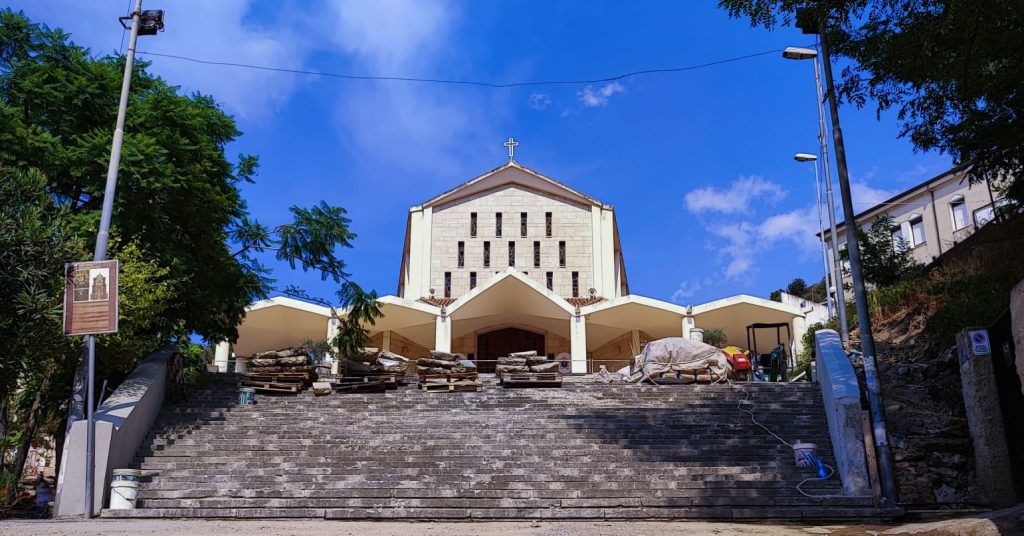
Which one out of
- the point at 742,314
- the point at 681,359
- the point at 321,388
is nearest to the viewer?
the point at 321,388

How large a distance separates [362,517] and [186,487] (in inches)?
119

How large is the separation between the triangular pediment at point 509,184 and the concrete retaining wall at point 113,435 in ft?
67.6

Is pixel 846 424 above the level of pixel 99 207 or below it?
below

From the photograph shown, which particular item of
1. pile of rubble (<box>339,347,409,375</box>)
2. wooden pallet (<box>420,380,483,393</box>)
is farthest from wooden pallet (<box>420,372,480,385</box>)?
pile of rubble (<box>339,347,409,375</box>)

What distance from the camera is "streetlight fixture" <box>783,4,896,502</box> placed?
10555mm

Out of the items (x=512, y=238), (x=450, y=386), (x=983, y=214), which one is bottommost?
(x=450, y=386)

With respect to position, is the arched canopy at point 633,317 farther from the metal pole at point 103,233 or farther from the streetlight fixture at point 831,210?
the metal pole at point 103,233

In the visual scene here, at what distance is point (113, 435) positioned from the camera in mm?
11828

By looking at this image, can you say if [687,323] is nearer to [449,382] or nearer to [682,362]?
[682,362]

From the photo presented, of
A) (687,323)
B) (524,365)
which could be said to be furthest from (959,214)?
(524,365)

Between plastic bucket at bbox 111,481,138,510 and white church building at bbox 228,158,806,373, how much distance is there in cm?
1508

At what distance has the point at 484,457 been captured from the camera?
12.1m

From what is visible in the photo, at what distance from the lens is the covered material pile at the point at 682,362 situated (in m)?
17.3

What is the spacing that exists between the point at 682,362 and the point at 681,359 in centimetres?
9
